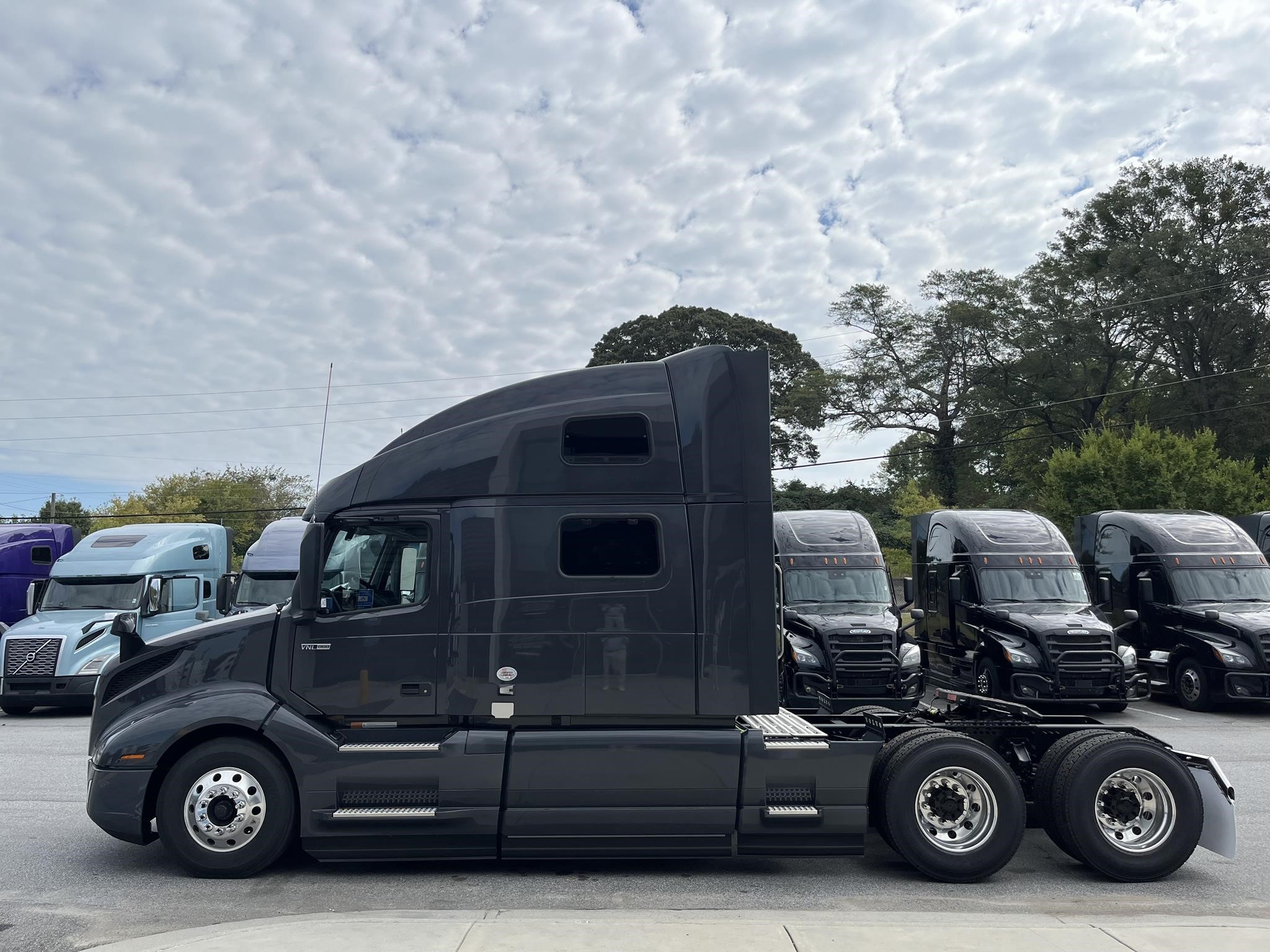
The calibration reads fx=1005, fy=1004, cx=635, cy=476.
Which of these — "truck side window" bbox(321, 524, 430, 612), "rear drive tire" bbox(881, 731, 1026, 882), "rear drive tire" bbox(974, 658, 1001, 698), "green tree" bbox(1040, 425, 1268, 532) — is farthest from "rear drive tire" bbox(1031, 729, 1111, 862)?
"green tree" bbox(1040, 425, 1268, 532)

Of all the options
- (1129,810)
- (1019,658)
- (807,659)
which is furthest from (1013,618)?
(1129,810)

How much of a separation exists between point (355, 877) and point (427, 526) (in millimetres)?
2443

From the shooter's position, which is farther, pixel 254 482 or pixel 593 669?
pixel 254 482

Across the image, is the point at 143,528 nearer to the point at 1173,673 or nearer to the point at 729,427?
the point at 729,427

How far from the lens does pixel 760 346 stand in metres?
49.1

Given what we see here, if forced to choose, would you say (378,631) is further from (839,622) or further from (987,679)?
(987,679)

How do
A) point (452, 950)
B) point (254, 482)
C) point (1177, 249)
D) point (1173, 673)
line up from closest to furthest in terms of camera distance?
point (452, 950) → point (1173, 673) → point (1177, 249) → point (254, 482)

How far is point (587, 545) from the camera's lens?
696 cm

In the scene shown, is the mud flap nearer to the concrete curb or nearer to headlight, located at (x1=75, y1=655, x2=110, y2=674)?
the concrete curb

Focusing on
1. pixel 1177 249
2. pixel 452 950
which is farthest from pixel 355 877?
pixel 1177 249

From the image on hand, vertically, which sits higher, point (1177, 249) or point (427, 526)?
point (1177, 249)

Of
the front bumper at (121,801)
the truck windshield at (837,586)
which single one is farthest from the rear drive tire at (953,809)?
the truck windshield at (837,586)

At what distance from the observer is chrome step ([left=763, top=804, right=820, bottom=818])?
6617 millimetres

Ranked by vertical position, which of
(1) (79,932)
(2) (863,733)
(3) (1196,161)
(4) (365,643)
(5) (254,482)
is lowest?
(1) (79,932)
